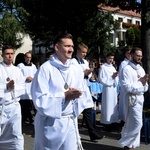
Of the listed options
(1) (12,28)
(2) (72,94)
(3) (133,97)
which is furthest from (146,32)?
(1) (12,28)

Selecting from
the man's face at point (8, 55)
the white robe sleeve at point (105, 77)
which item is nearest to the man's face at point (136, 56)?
the man's face at point (8, 55)

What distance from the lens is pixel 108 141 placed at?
24.6 feet

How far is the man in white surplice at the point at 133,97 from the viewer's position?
614 cm

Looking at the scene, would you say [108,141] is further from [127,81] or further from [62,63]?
[62,63]

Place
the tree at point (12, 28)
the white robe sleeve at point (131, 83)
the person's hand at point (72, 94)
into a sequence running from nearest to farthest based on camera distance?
the person's hand at point (72, 94)
the white robe sleeve at point (131, 83)
the tree at point (12, 28)

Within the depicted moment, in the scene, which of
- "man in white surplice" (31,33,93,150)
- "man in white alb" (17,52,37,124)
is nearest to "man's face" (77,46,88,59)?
"man in white alb" (17,52,37,124)

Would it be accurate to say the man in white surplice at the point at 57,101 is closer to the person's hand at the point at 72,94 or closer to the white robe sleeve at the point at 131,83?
the person's hand at the point at 72,94

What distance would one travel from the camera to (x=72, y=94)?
3.74 meters

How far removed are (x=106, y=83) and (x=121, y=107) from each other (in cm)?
80

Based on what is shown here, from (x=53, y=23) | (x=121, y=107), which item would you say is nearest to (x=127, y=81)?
(x=121, y=107)

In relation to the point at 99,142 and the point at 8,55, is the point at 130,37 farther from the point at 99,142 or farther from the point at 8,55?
the point at 8,55

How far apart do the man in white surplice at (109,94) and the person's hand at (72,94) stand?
4.95 meters

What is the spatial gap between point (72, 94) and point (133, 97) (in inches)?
108

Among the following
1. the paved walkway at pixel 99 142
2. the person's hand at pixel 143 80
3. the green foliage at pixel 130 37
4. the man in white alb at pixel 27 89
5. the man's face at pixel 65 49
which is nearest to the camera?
the man's face at pixel 65 49
